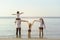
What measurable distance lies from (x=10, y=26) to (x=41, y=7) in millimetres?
274

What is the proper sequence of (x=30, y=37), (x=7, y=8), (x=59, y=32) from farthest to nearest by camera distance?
(x=7, y=8) → (x=59, y=32) → (x=30, y=37)

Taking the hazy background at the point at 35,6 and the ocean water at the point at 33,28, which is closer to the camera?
the ocean water at the point at 33,28

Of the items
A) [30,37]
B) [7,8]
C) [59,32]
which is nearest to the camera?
[30,37]

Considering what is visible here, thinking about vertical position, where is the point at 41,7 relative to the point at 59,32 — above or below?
above

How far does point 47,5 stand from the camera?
141 centimetres

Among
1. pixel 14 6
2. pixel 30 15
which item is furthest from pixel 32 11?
pixel 14 6

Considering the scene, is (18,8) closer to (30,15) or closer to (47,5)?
(30,15)

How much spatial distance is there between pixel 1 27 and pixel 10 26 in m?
0.06

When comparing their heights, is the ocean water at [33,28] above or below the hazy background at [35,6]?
below

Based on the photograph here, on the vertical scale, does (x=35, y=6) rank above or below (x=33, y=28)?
above

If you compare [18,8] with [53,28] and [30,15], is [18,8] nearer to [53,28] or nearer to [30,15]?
[30,15]

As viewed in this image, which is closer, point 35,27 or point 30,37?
point 30,37

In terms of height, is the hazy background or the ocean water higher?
the hazy background

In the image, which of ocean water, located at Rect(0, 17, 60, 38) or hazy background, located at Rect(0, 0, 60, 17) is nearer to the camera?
ocean water, located at Rect(0, 17, 60, 38)
